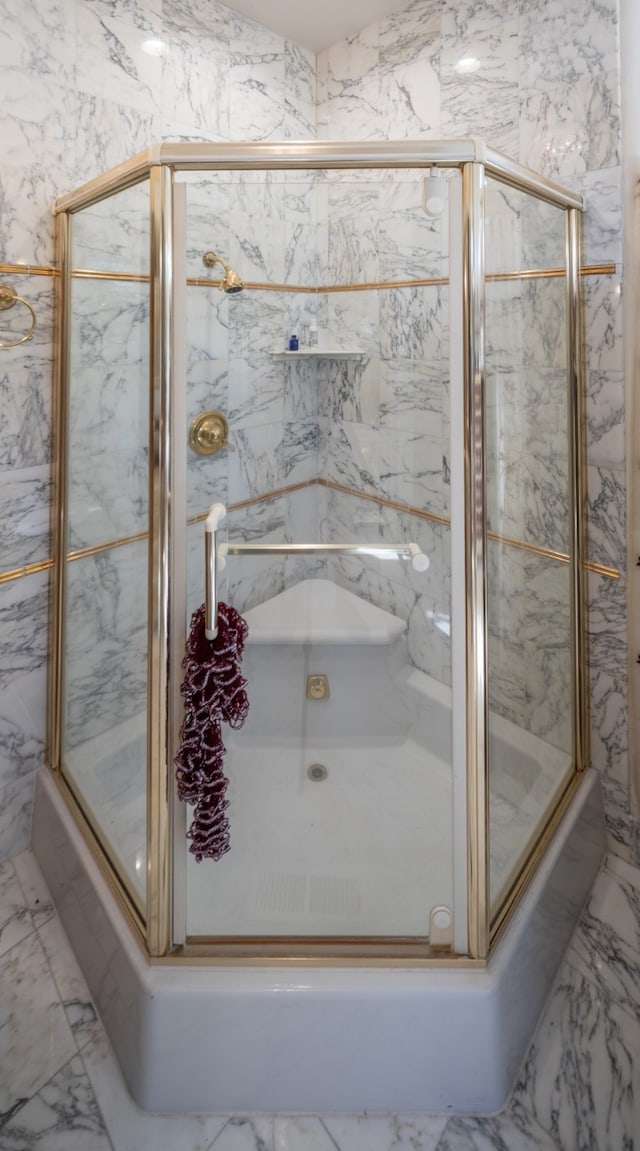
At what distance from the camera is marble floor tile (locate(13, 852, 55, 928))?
167 cm

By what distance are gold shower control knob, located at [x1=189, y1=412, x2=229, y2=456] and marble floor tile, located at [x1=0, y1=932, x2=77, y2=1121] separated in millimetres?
1257

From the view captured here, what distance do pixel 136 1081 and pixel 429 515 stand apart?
1.23 meters

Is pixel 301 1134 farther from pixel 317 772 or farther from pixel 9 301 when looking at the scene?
pixel 9 301

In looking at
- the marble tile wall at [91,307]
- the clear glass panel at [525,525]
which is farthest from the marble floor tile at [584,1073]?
the marble tile wall at [91,307]

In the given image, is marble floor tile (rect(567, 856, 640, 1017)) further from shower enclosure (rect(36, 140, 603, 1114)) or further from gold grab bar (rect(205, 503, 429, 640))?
gold grab bar (rect(205, 503, 429, 640))

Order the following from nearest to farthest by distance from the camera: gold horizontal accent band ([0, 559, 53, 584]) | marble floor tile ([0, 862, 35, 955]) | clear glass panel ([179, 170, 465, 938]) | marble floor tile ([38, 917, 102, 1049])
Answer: clear glass panel ([179, 170, 465, 938]) < marble floor tile ([38, 917, 102, 1049]) < marble floor tile ([0, 862, 35, 955]) < gold horizontal accent band ([0, 559, 53, 584])

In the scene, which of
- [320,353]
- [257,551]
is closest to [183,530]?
[257,551]

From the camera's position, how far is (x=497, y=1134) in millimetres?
1182

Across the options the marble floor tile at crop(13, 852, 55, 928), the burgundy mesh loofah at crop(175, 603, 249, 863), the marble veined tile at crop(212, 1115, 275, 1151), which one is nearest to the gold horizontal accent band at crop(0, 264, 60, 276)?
the burgundy mesh loofah at crop(175, 603, 249, 863)

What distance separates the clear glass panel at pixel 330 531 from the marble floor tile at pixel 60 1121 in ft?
1.16

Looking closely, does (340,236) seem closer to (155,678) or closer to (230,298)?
(230,298)

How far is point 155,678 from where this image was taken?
1.29 m

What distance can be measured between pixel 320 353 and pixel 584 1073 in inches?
61.1

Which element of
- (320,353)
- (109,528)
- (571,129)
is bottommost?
Result: (109,528)
